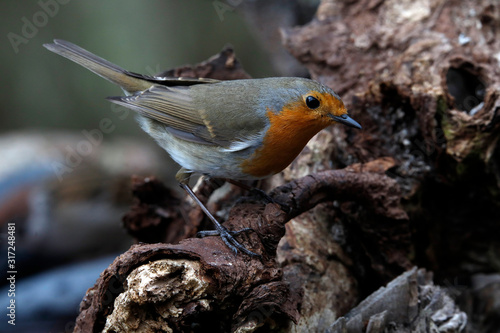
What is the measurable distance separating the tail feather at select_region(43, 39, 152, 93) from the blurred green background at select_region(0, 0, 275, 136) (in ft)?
12.2

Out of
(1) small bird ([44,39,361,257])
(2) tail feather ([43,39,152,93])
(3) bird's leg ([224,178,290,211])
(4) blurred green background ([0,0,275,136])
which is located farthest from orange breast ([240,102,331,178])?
(4) blurred green background ([0,0,275,136])

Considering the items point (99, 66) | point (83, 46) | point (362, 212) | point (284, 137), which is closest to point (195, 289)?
point (284, 137)

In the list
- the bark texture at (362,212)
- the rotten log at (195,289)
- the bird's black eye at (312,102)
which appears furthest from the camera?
the bird's black eye at (312,102)

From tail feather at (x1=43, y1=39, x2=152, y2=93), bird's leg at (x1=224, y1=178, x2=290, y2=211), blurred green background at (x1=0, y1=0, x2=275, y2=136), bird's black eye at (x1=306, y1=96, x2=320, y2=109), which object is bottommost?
bird's leg at (x1=224, y1=178, x2=290, y2=211)

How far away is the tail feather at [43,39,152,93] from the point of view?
3.64 meters

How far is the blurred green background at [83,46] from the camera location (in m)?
7.48

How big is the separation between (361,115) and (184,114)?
4.27ft

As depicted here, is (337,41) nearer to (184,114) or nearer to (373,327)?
(184,114)

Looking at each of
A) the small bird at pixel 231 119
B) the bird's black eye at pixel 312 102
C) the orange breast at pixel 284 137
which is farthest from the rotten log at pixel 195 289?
the bird's black eye at pixel 312 102

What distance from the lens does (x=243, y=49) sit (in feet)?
29.5

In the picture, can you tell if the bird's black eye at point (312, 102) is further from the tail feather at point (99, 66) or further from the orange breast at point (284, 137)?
the tail feather at point (99, 66)

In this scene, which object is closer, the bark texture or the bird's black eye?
the bark texture

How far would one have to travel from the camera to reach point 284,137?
301 cm

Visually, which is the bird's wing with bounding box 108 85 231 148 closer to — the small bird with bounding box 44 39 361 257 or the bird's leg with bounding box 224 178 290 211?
the small bird with bounding box 44 39 361 257
